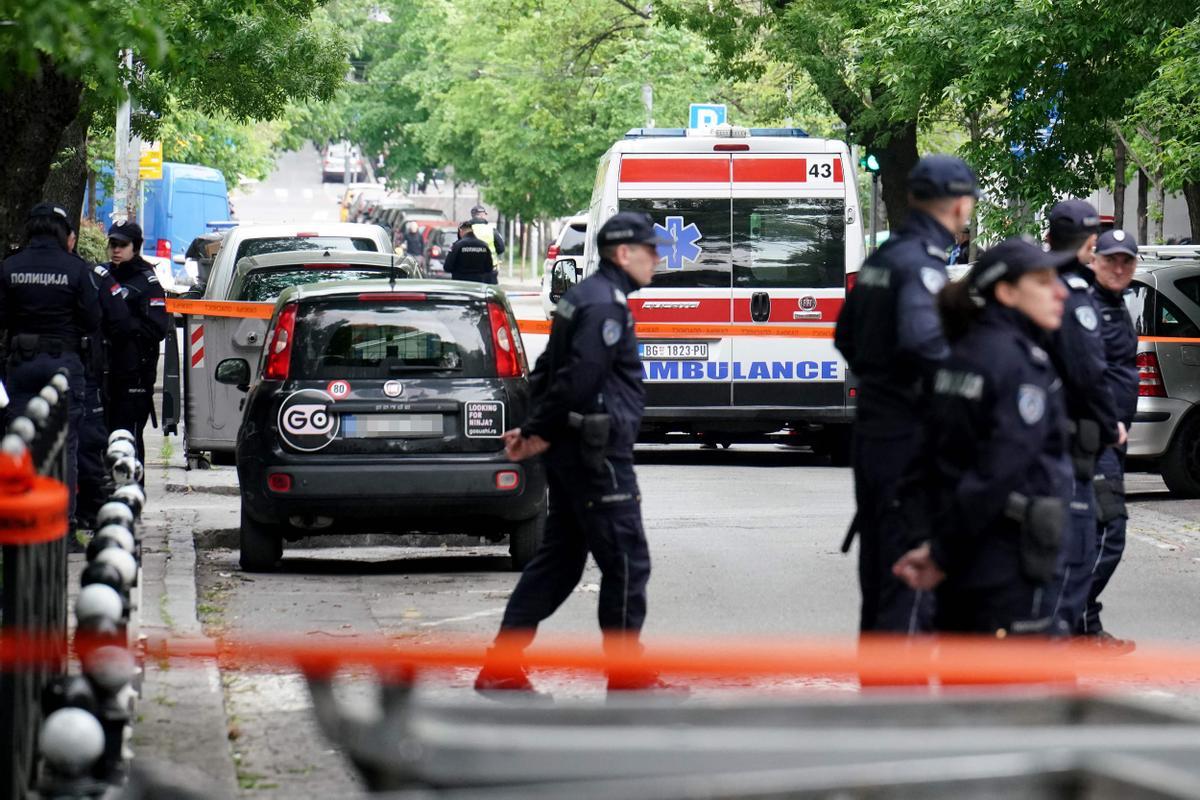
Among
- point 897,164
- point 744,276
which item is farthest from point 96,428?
point 897,164

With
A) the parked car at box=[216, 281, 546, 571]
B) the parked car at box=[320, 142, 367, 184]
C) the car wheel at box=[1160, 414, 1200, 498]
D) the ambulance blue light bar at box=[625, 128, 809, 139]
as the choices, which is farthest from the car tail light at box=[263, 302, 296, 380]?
the parked car at box=[320, 142, 367, 184]

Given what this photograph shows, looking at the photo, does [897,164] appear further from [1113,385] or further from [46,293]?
[1113,385]

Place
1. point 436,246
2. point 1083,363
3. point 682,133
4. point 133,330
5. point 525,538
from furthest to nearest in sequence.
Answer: point 436,246 < point 682,133 < point 133,330 < point 525,538 < point 1083,363

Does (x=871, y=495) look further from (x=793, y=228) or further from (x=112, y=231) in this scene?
(x=793, y=228)

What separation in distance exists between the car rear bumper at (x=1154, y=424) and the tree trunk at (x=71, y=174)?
10401 millimetres

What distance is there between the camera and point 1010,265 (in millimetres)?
5820

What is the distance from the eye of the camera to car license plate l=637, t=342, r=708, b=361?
17234mm

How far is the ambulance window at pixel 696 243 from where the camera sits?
56.6ft

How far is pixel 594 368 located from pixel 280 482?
360 centimetres

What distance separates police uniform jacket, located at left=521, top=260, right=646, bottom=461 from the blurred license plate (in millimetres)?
3195

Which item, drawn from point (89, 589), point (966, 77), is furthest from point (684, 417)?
point (89, 589)

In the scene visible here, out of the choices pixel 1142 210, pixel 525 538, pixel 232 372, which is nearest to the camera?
pixel 525 538

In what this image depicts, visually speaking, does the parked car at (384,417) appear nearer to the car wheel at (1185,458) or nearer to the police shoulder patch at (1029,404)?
the police shoulder patch at (1029,404)

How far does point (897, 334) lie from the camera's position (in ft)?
22.0
